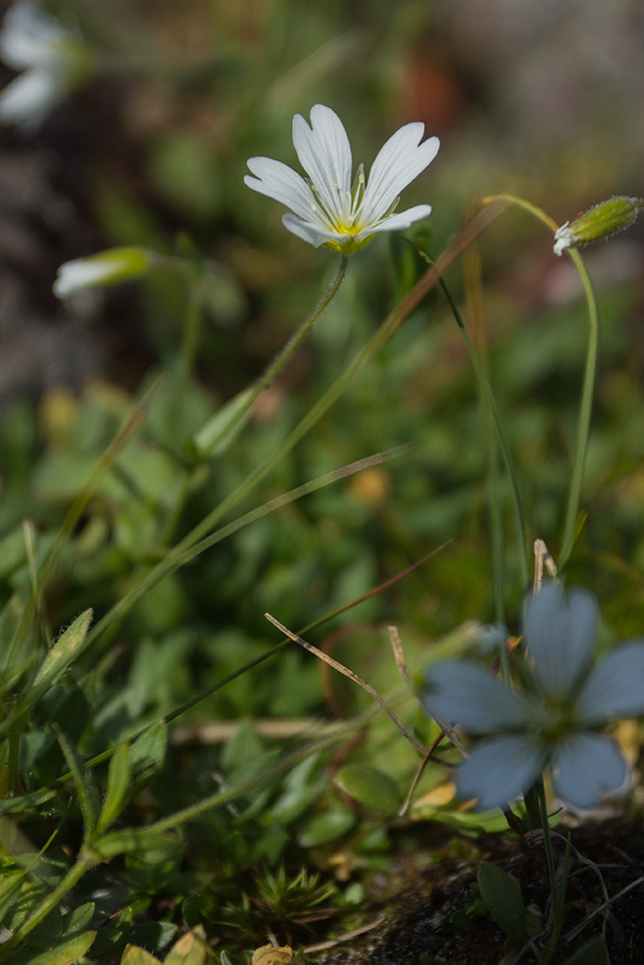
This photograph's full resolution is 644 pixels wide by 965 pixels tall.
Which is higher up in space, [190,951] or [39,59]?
[39,59]

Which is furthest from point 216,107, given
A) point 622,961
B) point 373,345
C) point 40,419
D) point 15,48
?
point 622,961

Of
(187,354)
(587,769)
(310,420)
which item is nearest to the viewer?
(587,769)

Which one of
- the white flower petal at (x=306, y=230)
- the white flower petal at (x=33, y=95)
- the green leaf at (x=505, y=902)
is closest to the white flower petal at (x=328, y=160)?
the white flower petal at (x=306, y=230)

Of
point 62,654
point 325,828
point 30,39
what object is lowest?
point 325,828

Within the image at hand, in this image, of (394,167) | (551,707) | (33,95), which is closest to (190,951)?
(551,707)

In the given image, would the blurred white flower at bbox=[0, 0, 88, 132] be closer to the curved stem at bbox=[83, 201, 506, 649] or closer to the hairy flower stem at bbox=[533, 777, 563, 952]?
the curved stem at bbox=[83, 201, 506, 649]

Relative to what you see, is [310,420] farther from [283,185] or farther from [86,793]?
[86,793]

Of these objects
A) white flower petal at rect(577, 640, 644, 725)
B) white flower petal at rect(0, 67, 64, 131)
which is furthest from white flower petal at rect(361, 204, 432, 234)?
white flower petal at rect(0, 67, 64, 131)

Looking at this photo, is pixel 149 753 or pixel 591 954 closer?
pixel 591 954

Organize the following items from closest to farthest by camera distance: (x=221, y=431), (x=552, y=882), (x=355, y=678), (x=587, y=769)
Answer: (x=587, y=769), (x=552, y=882), (x=355, y=678), (x=221, y=431)
